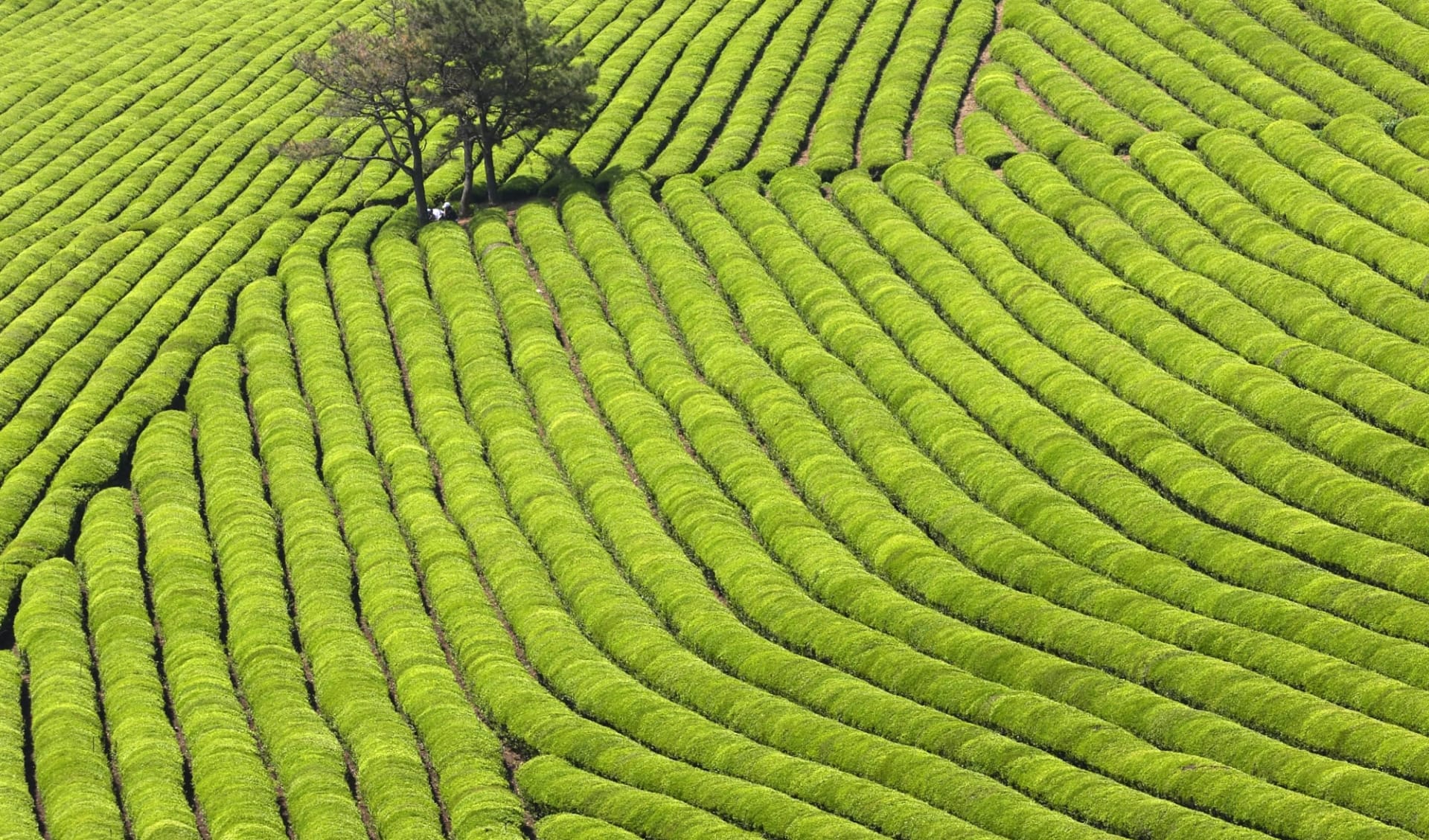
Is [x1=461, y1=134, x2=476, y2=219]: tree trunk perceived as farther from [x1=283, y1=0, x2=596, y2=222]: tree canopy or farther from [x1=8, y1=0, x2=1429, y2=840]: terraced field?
[x1=8, y1=0, x2=1429, y2=840]: terraced field

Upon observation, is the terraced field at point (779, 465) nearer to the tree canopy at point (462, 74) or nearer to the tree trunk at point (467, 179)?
the tree trunk at point (467, 179)

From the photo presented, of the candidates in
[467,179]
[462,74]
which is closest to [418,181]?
[467,179]

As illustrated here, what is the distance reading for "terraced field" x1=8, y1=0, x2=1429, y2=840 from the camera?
45.2 metres

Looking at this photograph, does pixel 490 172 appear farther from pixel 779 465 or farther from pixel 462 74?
pixel 779 465

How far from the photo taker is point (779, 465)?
6056 centimetres

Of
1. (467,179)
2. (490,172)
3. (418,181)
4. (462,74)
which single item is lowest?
(418,181)

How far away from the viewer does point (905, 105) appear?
8806 centimetres

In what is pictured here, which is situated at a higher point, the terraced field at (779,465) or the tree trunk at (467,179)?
the tree trunk at (467,179)

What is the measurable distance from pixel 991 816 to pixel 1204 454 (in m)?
19.5

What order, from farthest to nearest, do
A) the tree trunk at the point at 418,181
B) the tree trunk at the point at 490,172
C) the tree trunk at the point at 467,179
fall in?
the tree trunk at the point at 490,172 → the tree trunk at the point at 467,179 → the tree trunk at the point at 418,181

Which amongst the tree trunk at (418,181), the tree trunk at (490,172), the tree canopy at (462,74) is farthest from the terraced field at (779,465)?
the tree canopy at (462,74)

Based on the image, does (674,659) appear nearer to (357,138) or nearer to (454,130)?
(454,130)

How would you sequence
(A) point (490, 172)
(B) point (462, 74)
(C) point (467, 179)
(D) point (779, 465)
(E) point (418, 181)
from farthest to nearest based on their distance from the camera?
(A) point (490, 172)
(C) point (467, 179)
(E) point (418, 181)
(B) point (462, 74)
(D) point (779, 465)

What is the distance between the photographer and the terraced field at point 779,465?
1780 inches
